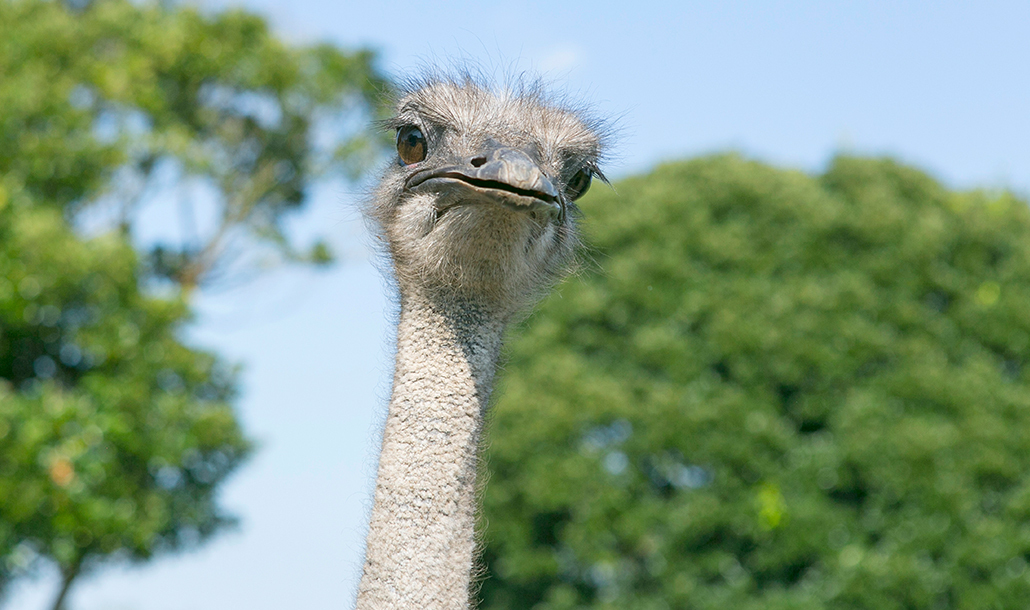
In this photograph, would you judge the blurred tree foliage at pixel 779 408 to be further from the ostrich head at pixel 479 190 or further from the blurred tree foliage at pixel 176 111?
the ostrich head at pixel 479 190

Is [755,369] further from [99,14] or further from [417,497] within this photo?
[417,497]

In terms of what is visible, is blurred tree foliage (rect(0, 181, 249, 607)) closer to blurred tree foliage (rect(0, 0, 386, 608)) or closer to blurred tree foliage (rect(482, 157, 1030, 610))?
blurred tree foliage (rect(0, 0, 386, 608))

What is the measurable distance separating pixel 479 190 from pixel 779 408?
9267mm

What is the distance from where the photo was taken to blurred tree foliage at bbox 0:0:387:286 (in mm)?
8742

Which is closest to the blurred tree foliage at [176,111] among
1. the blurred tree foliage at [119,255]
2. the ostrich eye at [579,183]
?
the blurred tree foliage at [119,255]

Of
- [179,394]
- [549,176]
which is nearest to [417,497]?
[549,176]

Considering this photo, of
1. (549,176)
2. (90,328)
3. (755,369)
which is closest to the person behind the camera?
(549,176)

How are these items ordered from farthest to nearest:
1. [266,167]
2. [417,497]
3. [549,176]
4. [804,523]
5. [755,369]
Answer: [266,167] → [755,369] → [804,523] → [549,176] → [417,497]

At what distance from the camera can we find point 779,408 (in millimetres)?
11008

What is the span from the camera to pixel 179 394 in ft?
27.8

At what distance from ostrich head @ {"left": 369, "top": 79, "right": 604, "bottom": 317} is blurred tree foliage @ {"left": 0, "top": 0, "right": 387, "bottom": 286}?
21.1 feet

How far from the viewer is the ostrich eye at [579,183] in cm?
277

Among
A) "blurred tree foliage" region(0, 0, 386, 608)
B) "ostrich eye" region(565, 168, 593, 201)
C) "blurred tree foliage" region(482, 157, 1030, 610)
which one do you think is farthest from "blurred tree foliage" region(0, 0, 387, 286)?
"ostrich eye" region(565, 168, 593, 201)

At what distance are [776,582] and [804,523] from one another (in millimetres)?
656
